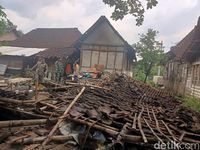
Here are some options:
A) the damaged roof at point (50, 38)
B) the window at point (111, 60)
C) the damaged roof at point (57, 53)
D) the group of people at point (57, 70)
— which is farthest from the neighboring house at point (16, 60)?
the group of people at point (57, 70)

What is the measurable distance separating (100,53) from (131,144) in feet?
65.8

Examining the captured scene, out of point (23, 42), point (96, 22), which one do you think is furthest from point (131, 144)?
point (23, 42)

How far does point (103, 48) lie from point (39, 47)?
37.9ft

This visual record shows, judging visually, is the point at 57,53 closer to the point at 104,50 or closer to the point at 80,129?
the point at 104,50

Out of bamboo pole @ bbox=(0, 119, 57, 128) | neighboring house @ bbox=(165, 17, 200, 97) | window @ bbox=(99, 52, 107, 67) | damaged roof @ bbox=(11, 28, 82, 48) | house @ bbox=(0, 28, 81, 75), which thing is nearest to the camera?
bamboo pole @ bbox=(0, 119, 57, 128)

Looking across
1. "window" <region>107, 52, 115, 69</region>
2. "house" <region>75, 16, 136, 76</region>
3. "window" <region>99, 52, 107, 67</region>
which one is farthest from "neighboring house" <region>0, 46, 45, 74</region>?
"window" <region>107, 52, 115, 69</region>

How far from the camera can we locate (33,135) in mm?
6383

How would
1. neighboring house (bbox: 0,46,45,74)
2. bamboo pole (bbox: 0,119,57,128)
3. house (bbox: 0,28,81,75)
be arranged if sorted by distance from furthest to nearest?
neighboring house (bbox: 0,46,45,74) < house (bbox: 0,28,81,75) < bamboo pole (bbox: 0,119,57,128)

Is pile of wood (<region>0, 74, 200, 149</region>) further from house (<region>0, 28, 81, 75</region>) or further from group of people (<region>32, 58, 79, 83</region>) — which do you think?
house (<region>0, 28, 81, 75</region>)

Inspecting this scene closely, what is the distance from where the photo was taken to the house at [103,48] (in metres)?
25.2

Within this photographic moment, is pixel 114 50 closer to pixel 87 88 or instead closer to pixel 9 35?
pixel 87 88

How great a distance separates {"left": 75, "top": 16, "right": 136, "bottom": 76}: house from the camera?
82.7 feet

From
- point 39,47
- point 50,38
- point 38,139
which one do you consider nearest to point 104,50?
point 39,47

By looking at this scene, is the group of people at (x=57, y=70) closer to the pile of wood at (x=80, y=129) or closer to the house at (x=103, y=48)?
the pile of wood at (x=80, y=129)
